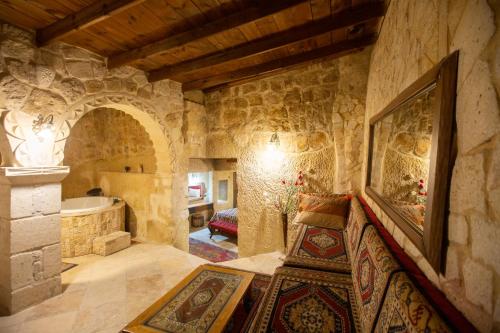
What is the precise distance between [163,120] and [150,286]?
222 centimetres

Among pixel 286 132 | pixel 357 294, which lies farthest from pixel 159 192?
pixel 357 294

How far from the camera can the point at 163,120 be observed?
133 inches

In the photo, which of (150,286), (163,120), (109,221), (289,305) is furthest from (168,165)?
(289,305)

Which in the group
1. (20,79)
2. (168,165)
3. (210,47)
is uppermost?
(210,47)

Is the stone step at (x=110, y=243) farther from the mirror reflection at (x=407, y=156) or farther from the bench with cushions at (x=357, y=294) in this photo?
the mirror reflection at (x=407, y=156)

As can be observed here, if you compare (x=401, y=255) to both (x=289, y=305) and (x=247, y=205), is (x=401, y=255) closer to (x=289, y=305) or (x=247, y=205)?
(x=289, y=305)

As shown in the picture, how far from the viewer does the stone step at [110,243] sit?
10.7ft

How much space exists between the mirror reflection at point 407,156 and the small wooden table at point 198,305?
131cm

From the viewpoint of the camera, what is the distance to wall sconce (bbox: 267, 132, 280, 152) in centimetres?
340

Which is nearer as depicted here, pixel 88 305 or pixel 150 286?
pixel 88 305

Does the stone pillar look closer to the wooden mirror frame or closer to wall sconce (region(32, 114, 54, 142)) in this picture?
wall sconce (region(32, 114, 54, 142))

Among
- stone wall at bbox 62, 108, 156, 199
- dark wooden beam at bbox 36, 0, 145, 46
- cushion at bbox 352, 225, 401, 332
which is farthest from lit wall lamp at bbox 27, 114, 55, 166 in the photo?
cushion at bbox 352, 225, 401, 332

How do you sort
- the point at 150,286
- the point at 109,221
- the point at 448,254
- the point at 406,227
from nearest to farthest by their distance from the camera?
the point at 448,254 → the point at 406,227 → the point at 150,286 → the point at 109,221

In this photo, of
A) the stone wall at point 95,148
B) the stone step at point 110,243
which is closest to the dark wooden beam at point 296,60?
the stone wall at point 95,148
